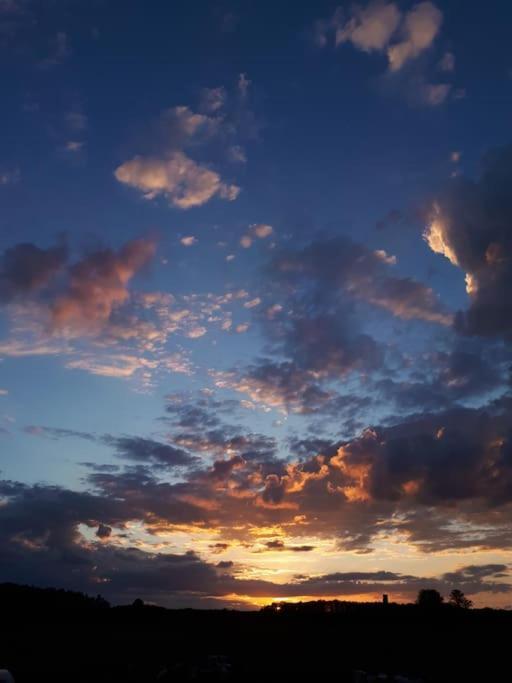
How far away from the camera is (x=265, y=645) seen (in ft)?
273

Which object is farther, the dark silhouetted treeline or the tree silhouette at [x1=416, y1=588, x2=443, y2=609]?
the tree silhouette at [x1=416, y1=588, x2=443, y2=609]

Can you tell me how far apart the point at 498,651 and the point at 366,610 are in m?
39.3

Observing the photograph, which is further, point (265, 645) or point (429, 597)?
point (429, 597)

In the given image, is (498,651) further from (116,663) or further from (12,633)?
(12,633)

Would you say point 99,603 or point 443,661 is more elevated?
point 99,603

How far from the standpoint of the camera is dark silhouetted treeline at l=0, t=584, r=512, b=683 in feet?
205

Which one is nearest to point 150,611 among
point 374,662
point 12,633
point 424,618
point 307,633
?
point 12,633

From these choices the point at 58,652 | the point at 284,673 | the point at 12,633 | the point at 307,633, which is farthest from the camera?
the point at 12,633

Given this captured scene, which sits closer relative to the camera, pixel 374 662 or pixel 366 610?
pixel 374 662

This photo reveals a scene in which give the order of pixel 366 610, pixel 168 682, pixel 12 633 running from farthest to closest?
pixel 366 610 → pixel 12 633 → pixel 168 682

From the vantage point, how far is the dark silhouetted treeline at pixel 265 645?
6256 cm

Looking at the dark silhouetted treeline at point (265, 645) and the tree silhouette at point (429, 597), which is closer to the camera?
the dark silhouetted treeline at point (265, 645)

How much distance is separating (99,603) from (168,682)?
13165cm

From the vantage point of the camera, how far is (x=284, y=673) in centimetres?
6391
